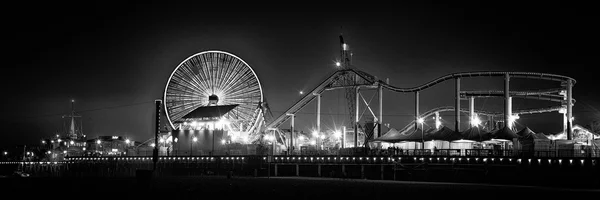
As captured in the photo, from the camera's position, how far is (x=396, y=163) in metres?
72.6

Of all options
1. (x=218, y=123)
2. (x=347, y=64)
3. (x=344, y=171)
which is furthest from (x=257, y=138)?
(x=344, y=171)

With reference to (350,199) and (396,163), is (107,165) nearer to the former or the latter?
(396,163)

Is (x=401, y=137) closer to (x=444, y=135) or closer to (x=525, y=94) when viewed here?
(x=444, y=135)

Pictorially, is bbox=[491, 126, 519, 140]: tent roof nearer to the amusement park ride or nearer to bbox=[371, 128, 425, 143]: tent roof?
bbox=[371, 128, 425, 143]: tent roof

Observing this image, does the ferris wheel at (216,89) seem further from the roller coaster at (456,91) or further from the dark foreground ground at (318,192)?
the dark foreground ground at (318,192)

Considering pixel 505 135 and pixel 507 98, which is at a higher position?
pixel 507 98

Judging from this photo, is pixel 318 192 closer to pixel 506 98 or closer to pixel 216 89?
pixel 506 98

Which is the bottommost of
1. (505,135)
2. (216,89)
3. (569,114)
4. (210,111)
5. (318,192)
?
(318,192)

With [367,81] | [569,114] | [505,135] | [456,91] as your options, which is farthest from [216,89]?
[569,114]

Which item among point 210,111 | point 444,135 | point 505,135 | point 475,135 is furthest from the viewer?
point 210,111

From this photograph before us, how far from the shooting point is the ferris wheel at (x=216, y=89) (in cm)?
10162

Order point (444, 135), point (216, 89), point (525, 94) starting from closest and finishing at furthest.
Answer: point (444, 135), point (525, 94), point (216, 89)

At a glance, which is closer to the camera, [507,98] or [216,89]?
[507,98]

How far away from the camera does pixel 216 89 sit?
105 meters
